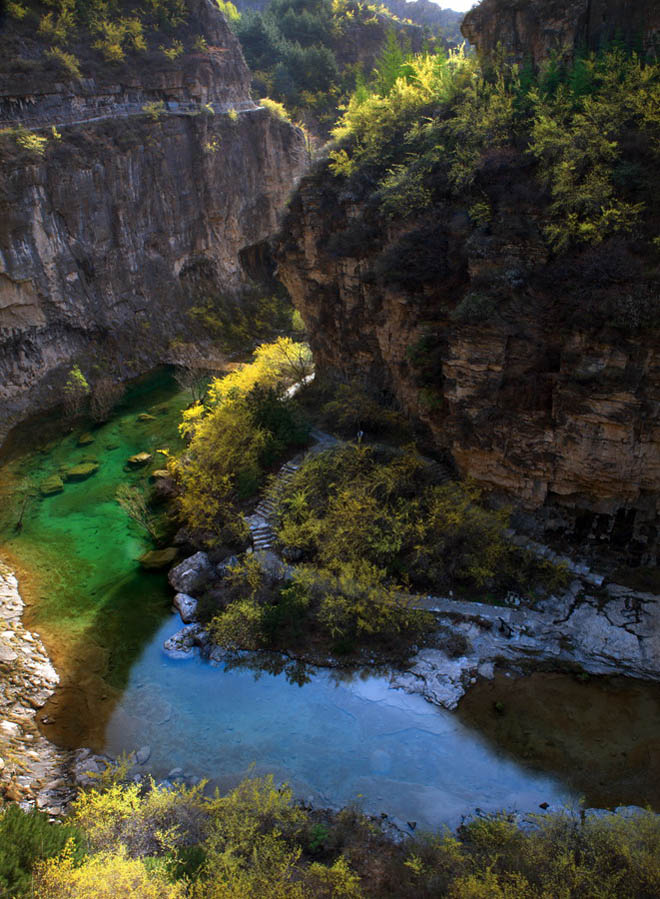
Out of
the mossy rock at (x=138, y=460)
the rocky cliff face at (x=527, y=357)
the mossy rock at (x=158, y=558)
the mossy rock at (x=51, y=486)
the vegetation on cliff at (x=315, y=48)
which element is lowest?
the mossy rock at (x=158, y=558)

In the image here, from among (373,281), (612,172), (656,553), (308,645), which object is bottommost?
(308,645)

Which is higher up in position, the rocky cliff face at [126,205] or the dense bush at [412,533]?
the rocky cliff face at [126,205]

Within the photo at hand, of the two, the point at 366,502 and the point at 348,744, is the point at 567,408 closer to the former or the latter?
the point at 366,502

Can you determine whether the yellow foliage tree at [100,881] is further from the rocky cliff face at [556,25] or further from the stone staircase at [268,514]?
the rocky cliff face at [556,25]

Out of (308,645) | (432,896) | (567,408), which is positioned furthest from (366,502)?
(432,896)

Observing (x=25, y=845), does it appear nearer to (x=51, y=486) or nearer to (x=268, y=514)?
(x=268, y=514)

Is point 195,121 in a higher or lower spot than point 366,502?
higher

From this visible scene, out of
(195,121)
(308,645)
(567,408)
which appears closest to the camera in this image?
(567,408)

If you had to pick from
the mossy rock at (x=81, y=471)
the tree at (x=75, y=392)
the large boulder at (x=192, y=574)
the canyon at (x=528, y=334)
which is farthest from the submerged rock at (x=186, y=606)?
the tree at (x=75, y=392)
